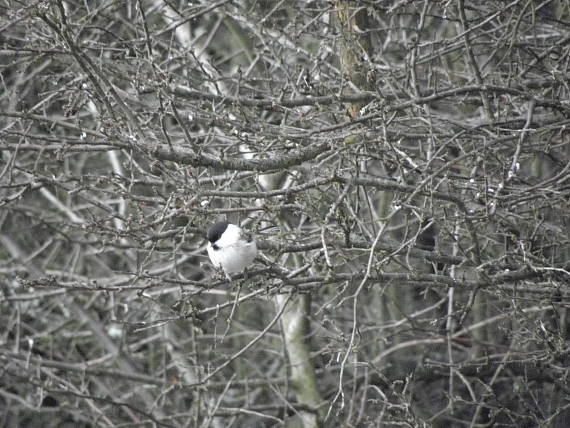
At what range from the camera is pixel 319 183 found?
4051 mm

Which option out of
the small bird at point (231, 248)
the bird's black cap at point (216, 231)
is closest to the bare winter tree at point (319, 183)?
the small bird at point (231, 248)

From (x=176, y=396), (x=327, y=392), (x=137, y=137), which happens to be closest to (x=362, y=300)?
(x=327, y=392)

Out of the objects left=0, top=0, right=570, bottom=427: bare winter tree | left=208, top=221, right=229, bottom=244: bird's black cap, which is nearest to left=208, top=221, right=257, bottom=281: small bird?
left=208, top=221, right=229, bottom=244: bird's black cap

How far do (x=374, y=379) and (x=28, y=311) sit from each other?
4565 mm

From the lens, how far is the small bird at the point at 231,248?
15.3 feet

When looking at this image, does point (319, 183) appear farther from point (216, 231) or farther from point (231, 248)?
point (216, 231)

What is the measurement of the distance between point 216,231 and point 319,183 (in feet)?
3.55

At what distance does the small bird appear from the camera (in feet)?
15.3

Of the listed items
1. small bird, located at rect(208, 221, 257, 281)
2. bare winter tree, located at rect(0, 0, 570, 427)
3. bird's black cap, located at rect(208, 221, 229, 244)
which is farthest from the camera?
bird's black cap, located at rect(208, 221, 229, 244)

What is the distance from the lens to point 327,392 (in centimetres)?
828

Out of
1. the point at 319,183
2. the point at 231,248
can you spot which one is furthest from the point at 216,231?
the point at 319,183

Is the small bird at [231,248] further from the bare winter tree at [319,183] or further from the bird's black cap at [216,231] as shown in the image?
the bare winter tree at [319,183]

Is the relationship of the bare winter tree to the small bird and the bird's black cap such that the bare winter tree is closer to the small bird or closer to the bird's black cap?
the small bird

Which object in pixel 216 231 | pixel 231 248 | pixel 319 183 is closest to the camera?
pixel 319 183
